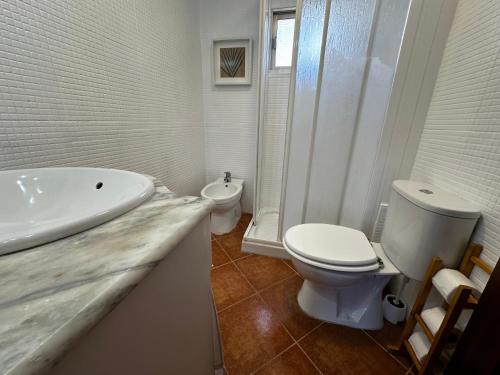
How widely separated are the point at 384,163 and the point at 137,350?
4.65 ft

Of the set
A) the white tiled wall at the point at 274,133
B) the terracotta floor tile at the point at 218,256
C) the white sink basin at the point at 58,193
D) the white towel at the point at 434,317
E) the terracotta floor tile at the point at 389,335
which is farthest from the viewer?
the white tiled wall at the point at 274,133

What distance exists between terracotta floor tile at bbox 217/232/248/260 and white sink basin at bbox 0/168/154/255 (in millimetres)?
1189

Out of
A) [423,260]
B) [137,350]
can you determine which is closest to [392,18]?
[423,260]

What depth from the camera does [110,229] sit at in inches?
13.6

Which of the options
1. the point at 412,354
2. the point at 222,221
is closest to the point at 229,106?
the point at 222,221

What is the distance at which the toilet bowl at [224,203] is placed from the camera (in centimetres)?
173

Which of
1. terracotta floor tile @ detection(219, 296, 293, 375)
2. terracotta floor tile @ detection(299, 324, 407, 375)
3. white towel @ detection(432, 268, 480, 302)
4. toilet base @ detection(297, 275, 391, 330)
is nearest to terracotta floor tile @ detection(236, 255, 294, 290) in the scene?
terracotta floor tile @ detection(219, 296, 293, 375)

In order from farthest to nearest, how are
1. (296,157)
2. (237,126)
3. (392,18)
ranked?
1. (237,126)
2. (296,157)
3. (392,18)

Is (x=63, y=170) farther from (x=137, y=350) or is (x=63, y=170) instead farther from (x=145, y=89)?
(x=145, y=89)

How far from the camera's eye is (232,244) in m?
1.76

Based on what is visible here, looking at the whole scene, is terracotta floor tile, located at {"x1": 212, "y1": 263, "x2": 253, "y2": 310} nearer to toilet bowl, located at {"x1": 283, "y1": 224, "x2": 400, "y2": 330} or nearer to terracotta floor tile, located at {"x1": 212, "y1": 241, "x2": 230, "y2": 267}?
terracotta floor tile, located at {"x1": 212, "y1": 241, "x2": 230, "y2": 267}

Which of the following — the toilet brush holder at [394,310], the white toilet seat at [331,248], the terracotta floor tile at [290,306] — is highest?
the white toilet seat at [331,248]

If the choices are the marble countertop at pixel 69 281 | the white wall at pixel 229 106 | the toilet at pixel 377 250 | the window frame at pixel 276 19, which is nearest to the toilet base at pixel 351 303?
the toilet at pixel 377 250

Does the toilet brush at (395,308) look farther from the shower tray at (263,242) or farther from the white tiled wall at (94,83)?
the white tiled wall at (94,83)
